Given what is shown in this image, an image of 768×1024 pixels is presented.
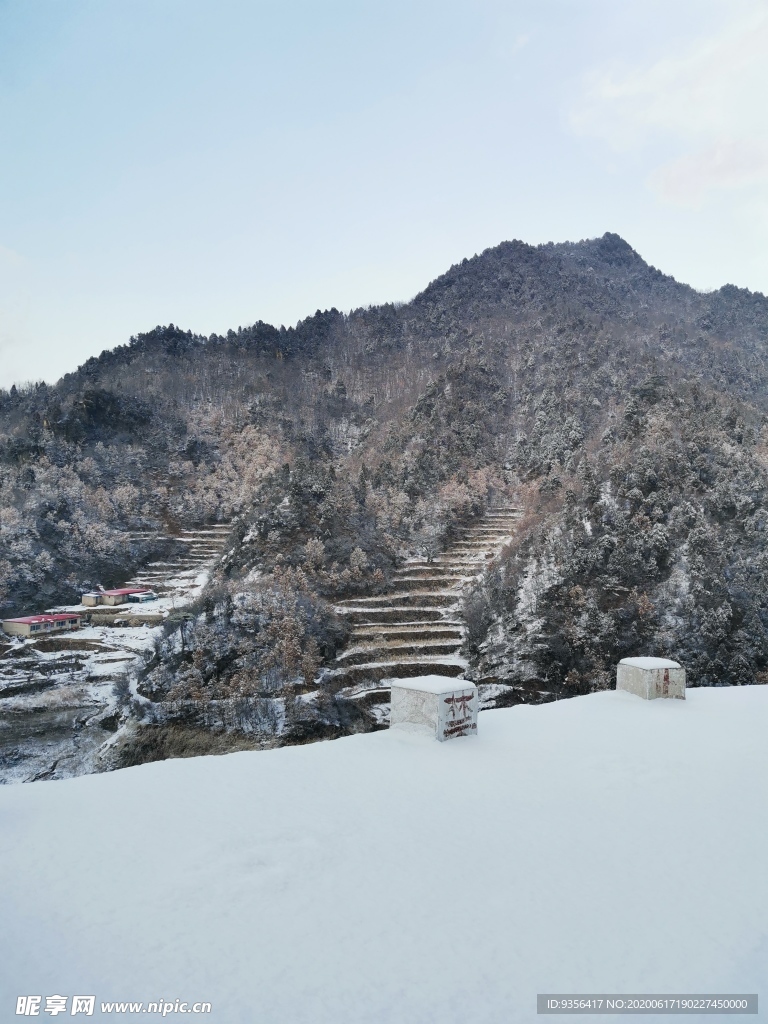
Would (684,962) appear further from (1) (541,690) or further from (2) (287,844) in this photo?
(1) (541,690)

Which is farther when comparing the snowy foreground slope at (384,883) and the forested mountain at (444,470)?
the forested mountain at (444,470)

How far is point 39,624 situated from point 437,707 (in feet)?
78.9

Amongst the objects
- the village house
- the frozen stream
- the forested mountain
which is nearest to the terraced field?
the forested mountain

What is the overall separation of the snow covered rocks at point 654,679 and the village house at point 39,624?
79.5 feet

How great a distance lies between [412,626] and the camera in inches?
874

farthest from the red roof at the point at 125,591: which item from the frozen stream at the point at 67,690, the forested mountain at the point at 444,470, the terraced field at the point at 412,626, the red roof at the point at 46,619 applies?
the terraced field at the point at 412,626

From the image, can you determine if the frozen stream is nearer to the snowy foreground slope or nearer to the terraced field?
the terraced field

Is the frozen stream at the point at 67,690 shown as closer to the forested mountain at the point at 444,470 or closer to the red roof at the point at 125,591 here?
the red roof at the point at 125,591

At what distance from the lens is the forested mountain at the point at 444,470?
19.2m

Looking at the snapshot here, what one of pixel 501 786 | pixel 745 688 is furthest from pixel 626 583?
pixel 501 786

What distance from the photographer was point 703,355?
41.5m

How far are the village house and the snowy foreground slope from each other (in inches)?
908

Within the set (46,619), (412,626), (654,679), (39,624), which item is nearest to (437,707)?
(654,679)

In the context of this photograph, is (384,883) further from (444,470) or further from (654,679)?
(444,470)
